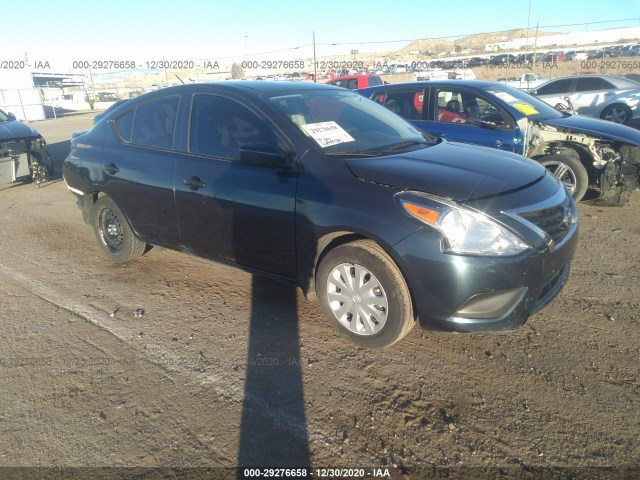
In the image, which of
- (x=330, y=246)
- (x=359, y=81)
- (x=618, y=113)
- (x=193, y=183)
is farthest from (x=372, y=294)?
(x=359, y=81)

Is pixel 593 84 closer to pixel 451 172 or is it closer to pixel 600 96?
pixel 600 96

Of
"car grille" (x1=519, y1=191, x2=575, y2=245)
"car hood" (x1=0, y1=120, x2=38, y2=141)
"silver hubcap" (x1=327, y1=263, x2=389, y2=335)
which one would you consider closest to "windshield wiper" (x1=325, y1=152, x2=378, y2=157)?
"silver hubcap" (x1=327, y1=263, x2=389, y2=335)

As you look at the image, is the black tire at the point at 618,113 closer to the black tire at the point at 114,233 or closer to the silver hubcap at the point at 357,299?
the silver hubcap at the point at 357,299

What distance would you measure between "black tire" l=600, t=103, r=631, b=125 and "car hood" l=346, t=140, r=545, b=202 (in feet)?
38.1

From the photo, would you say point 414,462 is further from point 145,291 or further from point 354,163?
point 145,291

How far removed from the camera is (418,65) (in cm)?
5631

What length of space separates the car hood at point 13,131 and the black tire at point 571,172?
27.8ft

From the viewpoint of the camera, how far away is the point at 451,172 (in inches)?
113

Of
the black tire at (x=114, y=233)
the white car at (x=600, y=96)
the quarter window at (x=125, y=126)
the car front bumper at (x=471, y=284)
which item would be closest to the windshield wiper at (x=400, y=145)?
the car front bumper at (x=471, y=284)

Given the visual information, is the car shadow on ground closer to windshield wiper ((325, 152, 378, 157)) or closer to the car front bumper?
the car front bumper

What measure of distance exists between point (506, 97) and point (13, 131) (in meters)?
8.16

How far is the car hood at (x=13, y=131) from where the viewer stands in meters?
7.73

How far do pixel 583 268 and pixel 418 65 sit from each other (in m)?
57.6

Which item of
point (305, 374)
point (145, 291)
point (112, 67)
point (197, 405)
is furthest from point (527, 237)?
point (112, 67)
